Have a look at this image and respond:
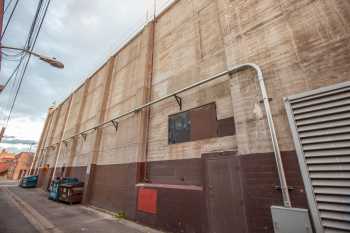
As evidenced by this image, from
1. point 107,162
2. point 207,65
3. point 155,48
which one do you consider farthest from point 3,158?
point 207,65

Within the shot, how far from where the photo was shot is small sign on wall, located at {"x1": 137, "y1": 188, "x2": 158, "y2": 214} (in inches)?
271

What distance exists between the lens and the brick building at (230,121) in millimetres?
3689

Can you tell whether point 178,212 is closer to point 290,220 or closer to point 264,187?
point 264,187

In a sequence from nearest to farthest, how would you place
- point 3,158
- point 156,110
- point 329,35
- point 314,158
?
point 314,158 < point 329,35 < point 156,110 < point 3,158

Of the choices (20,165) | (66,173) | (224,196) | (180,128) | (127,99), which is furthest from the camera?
(20,165)

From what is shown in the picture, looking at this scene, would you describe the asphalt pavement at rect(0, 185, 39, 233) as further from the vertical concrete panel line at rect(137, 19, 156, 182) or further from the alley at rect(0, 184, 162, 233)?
the vertical concrete panel line at rect(137, 19, 156, 182)

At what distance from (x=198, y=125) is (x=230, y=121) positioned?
1.34 metres

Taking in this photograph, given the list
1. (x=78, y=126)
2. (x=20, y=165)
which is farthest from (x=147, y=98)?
(x=20, y=165)

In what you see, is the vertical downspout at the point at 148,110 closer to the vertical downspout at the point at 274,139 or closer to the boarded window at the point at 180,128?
the boarded window at the point at 180,128

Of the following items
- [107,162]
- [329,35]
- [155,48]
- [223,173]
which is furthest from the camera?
[107,162]

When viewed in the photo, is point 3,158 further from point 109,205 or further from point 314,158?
point 314,158

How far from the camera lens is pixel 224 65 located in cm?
651

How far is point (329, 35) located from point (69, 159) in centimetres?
1873

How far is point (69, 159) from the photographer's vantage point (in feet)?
52.2
